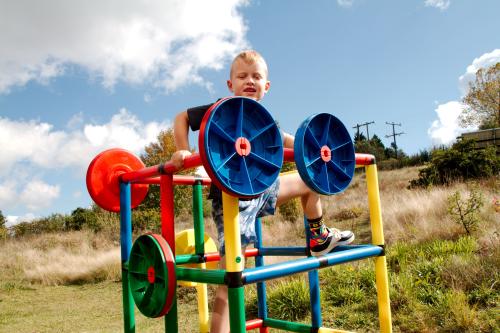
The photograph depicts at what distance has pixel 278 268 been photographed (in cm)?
193

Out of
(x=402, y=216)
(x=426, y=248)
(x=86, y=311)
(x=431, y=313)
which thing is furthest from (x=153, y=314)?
(x=402, y=216)

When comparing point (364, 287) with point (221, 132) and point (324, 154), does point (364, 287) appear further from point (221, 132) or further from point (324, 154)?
point (221, 132)

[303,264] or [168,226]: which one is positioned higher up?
[168,226]

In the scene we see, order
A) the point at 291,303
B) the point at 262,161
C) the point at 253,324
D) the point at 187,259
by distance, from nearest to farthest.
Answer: the point at 262,161
the point at 187,259
the point at 253,324
the point at 291,303

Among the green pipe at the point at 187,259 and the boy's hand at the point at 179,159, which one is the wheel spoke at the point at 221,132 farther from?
the green pipe at the point at 187,259

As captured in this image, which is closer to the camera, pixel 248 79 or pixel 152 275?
pixel 152 275

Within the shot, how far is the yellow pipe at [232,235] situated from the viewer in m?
1.80

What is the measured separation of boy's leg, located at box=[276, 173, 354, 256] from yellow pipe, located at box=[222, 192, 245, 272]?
32.7 inches

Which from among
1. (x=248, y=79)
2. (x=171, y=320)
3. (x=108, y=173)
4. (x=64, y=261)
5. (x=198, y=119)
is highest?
(x=248, y=79)

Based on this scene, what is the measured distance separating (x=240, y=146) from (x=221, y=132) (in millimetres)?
113

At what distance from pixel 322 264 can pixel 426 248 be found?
3.56 meters

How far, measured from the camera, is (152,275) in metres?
2.20

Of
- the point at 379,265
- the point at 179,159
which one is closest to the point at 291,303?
the point at 379,265

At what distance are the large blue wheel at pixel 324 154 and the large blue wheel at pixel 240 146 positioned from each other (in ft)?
0.57
